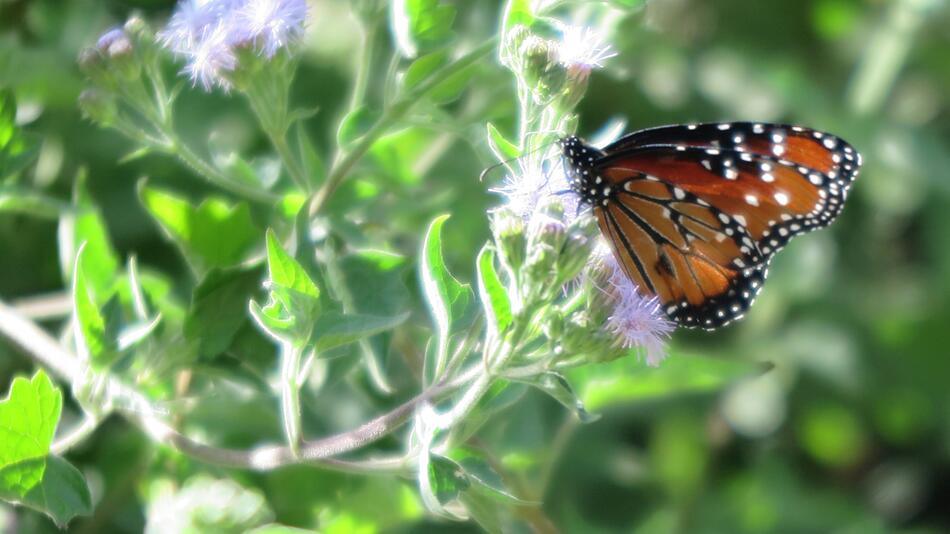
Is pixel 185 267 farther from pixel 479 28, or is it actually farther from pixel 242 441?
pixel 479 28

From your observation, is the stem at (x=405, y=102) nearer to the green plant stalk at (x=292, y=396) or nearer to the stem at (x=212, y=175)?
the stem at (x=212, y=175)

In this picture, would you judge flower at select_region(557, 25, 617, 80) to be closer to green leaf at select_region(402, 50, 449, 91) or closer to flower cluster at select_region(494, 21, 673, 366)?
flower cluster at select_region(494, 21, 673, 366)

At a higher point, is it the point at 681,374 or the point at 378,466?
the point at 681,374

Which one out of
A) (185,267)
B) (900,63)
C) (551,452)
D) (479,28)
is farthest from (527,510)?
(900,63)

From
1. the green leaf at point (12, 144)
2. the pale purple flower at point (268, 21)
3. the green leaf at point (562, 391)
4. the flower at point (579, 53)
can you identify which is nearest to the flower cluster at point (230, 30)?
the pale purple flower at point (268, 21)

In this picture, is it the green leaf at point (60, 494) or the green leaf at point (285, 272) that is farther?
the green leaf at point (60, 494)

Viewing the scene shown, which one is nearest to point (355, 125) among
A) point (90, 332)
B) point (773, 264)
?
point (90, 332)
